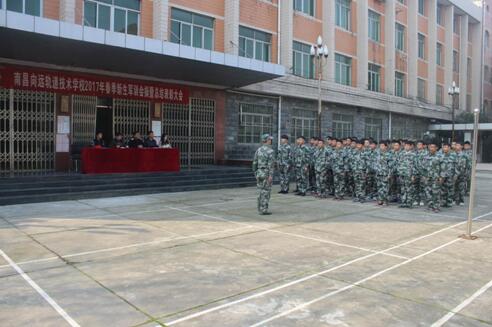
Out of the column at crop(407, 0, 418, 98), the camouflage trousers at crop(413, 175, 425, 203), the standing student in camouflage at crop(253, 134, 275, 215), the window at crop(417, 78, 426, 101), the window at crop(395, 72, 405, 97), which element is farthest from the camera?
the window at crop(417, 78, 426, 101)

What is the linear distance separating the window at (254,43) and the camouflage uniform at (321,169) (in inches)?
282

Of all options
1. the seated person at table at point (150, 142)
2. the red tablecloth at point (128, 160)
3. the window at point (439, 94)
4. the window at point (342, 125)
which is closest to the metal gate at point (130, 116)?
the seated person at table at point (150, 142)

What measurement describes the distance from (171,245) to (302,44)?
620 inches

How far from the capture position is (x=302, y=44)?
64.8ft

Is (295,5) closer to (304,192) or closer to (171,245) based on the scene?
(304,192)

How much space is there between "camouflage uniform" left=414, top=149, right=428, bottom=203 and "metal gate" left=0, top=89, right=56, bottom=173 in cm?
953

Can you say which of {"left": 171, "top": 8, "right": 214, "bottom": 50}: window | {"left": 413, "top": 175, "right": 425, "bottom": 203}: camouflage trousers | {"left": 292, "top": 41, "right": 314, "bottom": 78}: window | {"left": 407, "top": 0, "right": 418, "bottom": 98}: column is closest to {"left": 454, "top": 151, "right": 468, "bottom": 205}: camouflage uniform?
{"left": 413, "top": 175, "right": 425, "bottom": 203}: camouflage trousers

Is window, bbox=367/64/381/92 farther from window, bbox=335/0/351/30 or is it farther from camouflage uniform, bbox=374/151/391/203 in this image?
camouflage uniform, bbox=374/151/391/203

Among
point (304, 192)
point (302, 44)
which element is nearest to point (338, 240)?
A: point (304, 192)

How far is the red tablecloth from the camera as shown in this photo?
1119 cm

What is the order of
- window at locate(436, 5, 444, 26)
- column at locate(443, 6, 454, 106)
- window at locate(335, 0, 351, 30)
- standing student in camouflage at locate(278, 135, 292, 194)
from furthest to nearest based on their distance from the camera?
column at locate(443, 6, 454, 106) < window at locate(436, 5, 444, 26) < window at locate(335, 0, 351, 30) < standing student in camouflage at locate(278, 135, 292, 194)

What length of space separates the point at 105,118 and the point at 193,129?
3.17 meters

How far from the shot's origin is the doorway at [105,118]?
13406 mm

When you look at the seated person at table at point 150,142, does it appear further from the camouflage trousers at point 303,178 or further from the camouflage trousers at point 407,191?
the camouflage trousers at point 407,191
